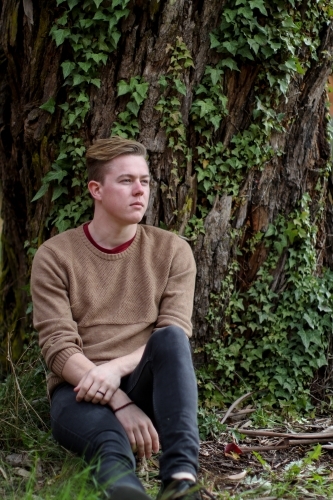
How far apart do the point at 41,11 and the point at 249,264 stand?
1996mm

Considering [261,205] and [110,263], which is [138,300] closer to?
[110,263]

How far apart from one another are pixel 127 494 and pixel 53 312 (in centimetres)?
117

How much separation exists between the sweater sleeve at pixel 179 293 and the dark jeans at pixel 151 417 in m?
0.30

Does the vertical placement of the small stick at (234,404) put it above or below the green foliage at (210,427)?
above

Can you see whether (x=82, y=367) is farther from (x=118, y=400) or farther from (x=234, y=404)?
(x=234, y=404)

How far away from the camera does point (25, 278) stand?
5.16 metres

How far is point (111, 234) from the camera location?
12.8ft

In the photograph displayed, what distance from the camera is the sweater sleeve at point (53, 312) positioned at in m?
3.62

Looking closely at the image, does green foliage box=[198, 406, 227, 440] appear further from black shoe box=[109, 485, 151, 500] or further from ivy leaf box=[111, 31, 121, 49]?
ivy leaf box=[111, 31, 121, 49]

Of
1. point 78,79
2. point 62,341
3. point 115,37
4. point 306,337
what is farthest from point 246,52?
point 62,341

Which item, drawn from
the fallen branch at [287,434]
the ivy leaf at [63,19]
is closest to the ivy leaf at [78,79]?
the ivy leaf at [63,19]

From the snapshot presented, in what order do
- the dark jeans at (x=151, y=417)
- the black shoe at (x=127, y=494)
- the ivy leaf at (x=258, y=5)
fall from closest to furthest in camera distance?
the black shoe at (x=127, y=494) → the dark jeans at (x=151, y=417) → the ivy leaf at (x=258, y=5)

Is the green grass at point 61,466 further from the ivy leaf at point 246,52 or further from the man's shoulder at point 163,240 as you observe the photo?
the ivy leaf at point 246,52

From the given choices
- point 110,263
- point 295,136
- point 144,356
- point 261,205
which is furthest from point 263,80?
point 144,356
